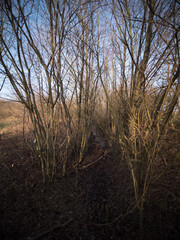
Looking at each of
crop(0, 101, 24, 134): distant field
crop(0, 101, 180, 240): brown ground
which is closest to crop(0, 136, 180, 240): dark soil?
crop(0, 101, 180, 240): brown ground

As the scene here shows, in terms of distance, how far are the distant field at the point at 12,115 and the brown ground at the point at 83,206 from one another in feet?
3.88

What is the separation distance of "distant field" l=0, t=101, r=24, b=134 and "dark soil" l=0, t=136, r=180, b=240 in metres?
1.19

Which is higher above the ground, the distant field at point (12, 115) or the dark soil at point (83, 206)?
the distant field at point (12, 115)

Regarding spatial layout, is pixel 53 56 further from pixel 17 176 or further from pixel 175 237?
pixel 175 237

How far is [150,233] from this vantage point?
1171mm

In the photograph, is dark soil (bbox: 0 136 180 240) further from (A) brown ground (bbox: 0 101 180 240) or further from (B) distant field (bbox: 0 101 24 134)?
(B) distant field (bbox: 0 101 24 134)

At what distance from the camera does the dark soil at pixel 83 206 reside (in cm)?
124

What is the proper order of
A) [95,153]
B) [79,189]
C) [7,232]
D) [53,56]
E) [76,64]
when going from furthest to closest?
1. [95,153]
2. [76,64]
3. [79,189]
4. [53,56]
5. [7,232]

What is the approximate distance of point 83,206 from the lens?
157 centimetres

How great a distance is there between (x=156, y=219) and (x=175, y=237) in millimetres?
188

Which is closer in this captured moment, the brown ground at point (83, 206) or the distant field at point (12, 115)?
the brown ground at point (83, 206)

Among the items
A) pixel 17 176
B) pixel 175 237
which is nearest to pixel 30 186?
pixel 17 176

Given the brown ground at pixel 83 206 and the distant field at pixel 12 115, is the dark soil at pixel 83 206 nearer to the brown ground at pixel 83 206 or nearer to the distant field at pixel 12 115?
the brown ground at pixel 83 206

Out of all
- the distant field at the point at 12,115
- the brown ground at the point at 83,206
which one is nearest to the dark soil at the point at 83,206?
the brown ground at the point at 83,206
